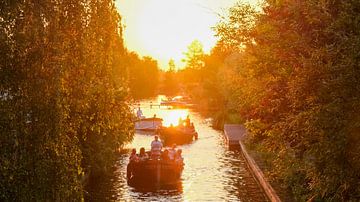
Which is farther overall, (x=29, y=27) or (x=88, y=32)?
(x=88, y=32)

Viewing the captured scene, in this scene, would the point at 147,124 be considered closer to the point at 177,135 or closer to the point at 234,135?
the point at 177,135

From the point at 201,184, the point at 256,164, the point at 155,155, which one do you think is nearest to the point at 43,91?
the point at 201,184

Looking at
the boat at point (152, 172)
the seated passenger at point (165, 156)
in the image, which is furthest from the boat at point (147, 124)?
the boat at point (152, 172)

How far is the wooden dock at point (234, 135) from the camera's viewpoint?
4494 centimetres

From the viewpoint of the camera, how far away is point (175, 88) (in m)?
187

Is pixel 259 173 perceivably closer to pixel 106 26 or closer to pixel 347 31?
pixel 347 31

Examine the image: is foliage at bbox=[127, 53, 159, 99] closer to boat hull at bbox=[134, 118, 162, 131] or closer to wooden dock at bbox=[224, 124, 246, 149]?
boat hull at bbox=[134, 118, 162, 131]

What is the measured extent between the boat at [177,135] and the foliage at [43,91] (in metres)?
37.8

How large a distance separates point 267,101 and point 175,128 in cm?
2890

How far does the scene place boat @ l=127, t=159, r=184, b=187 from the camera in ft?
97.8

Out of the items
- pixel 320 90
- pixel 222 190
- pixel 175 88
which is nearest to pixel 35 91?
pixel 320 90

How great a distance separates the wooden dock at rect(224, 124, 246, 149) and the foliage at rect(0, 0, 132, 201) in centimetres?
3400

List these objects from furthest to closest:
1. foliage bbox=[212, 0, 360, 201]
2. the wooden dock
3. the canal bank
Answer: the wooden dock, the canal bank, foliage bbox=[212, 0, 360, 201]

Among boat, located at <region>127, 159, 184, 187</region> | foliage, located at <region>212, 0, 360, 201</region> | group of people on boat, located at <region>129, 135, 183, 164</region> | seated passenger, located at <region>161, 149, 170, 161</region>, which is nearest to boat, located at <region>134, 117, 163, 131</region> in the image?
group of people on boat, located at <region>129, 135, 183, 164</region>
